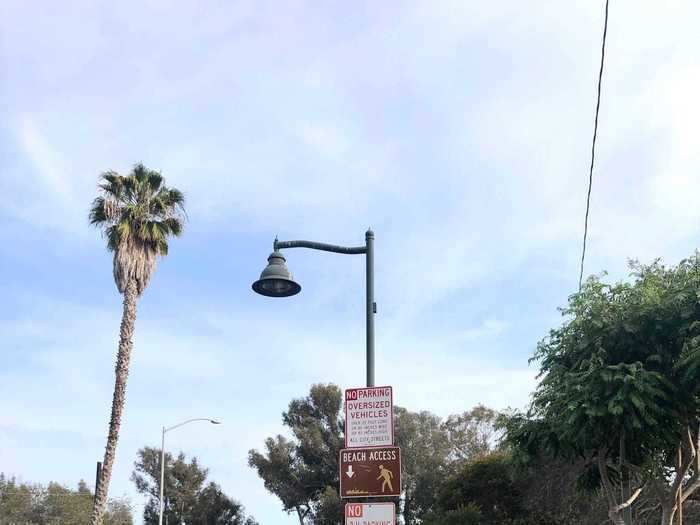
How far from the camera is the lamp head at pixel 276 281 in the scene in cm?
1037

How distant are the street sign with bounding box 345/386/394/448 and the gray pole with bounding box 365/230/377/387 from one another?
1.66ft

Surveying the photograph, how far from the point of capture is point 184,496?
226 feet

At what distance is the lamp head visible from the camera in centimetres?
1037

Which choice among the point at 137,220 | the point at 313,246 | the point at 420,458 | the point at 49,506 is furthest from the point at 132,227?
the point at 49,506

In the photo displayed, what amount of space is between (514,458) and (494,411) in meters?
42.4

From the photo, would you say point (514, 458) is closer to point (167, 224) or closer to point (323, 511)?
point (167, 224)

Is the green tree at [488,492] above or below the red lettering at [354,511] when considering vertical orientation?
above

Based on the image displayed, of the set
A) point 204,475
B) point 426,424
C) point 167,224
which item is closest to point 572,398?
point 167,224

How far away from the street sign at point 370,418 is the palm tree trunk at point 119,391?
23639mm

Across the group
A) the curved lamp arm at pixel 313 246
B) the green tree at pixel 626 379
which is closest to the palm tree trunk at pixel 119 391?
the green tree at pixel 626 379

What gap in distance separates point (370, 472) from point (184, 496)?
2548 inches

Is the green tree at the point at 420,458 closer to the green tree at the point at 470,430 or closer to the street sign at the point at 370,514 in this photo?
the green tree at the point at 470,430

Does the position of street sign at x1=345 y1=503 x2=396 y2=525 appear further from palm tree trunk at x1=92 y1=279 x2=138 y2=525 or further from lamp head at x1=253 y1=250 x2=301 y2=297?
palm tree trunk at x1=92 y1=279 x2=138 y2=525

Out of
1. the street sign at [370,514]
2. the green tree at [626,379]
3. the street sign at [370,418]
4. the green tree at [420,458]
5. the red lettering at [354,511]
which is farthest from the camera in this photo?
the green tree at [420,458]
